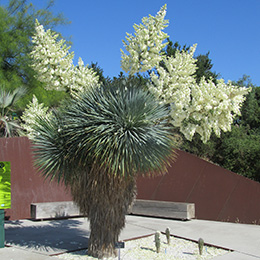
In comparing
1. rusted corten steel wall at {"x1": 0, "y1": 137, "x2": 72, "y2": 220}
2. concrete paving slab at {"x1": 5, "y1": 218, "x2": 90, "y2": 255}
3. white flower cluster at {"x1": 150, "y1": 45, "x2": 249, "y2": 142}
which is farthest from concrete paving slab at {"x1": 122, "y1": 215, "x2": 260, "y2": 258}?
rusted corten steel wall at {"x1": 0, "y1": 137, "x2": 72, "y2": 220}

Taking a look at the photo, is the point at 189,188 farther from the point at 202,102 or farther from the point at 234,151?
the point at 202,102

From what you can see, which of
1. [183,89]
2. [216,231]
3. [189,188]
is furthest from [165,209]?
[183,89]

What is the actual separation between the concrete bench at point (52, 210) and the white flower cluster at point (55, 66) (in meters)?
4.35

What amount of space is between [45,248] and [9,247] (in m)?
0.76

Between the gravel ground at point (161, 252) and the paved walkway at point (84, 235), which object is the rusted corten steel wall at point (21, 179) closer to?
the paved walkway at point (84, 235)

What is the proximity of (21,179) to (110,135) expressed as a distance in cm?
554

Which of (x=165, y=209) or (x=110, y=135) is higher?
(x=110, y=135)

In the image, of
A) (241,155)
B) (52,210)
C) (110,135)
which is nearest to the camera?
(110,135)

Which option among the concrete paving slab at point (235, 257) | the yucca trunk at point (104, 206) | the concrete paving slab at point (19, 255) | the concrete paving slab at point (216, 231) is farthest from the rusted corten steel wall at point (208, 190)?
the concrete paving slab at point (19, 255)

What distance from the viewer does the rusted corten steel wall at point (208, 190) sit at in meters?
9.84

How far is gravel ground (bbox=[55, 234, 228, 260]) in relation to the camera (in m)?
6.85

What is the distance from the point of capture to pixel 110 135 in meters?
6.17

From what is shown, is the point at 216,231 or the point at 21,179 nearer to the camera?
the point at 216,231

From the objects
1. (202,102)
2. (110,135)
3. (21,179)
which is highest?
(202,102)
